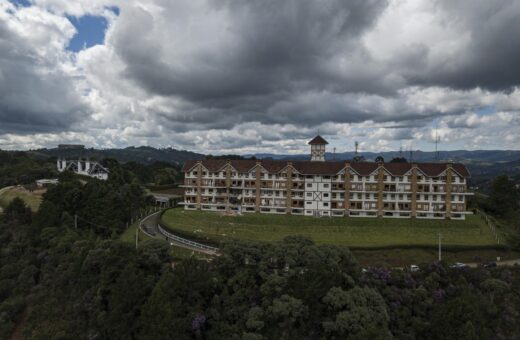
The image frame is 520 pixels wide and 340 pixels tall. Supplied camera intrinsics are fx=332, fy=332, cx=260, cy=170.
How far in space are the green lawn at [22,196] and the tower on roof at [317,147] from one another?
2627 inches

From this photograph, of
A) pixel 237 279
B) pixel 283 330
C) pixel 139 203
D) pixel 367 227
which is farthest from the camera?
pixel 139 203

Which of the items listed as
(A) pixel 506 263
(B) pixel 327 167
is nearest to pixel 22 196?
(B) pixel 327 167

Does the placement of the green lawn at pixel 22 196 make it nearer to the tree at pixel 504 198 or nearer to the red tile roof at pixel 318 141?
the red tile roof at pixel 318 141

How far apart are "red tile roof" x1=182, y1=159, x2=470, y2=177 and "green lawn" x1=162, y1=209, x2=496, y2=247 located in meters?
10.8

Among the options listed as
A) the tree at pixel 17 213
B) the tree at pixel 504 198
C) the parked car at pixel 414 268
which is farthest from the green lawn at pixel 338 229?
the tree at pixel 17 213

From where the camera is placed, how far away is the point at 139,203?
3061 inches

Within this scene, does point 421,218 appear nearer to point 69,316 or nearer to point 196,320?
point 196,320

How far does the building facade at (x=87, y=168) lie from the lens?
12798 cm

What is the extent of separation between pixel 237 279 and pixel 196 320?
6.48 m

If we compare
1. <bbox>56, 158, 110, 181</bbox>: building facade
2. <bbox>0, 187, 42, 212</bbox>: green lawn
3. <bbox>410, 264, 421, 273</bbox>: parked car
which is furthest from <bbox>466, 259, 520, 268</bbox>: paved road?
<bbox>56, 158, 110, 181</bbox>: building facade

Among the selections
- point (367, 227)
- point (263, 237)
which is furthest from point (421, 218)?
point (263, 237)

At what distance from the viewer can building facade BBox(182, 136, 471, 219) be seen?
7088 cm

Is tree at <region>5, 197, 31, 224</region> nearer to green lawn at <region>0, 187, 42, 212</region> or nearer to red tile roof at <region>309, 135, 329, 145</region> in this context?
green lawn at <region>0, 187, 42, 212</region>

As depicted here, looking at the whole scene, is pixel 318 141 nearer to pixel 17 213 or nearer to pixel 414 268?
pixel 414 268
